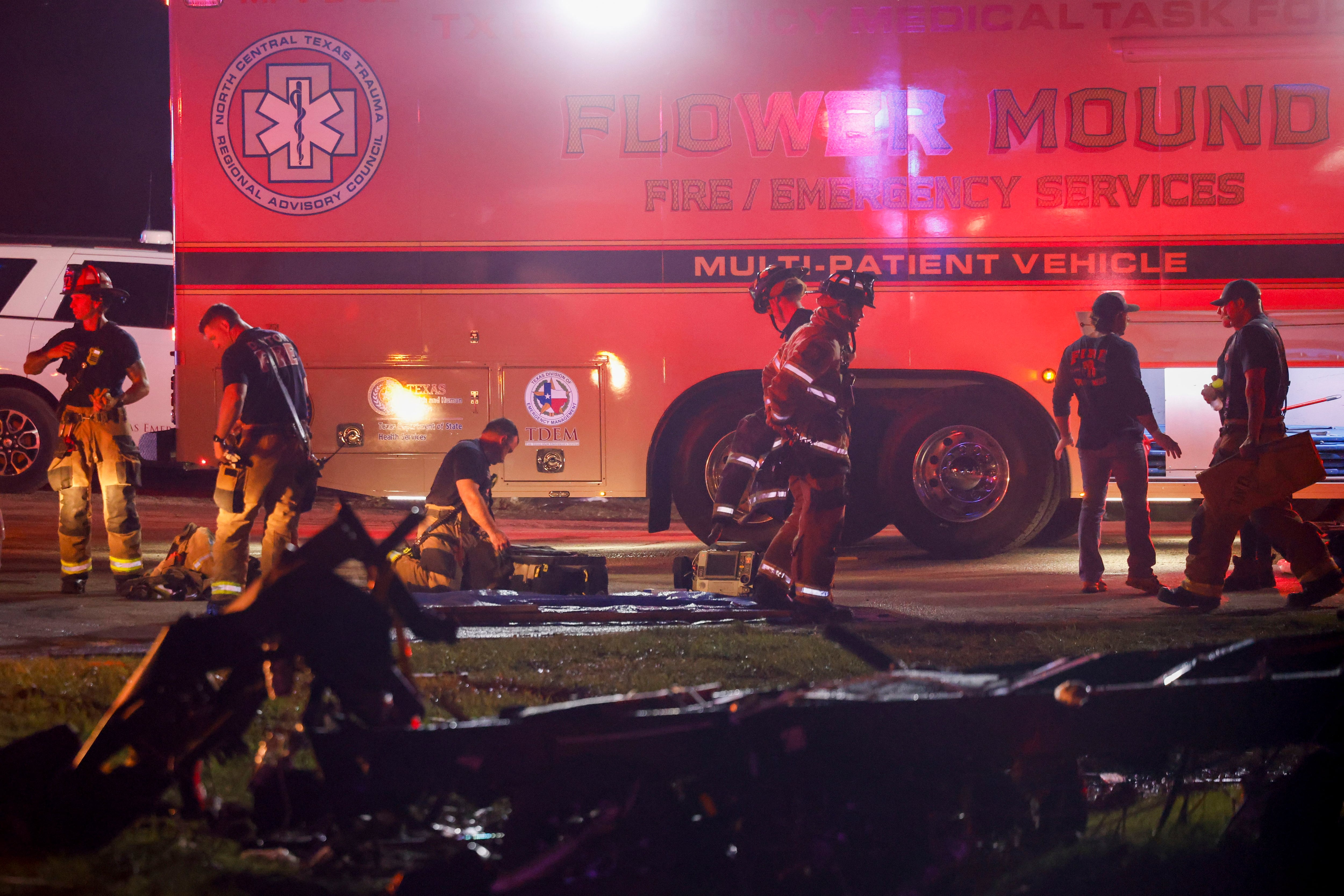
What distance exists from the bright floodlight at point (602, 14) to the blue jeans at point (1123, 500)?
387 cm

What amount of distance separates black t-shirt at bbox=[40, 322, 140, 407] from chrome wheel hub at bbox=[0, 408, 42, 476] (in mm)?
4662

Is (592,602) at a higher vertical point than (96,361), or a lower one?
lower

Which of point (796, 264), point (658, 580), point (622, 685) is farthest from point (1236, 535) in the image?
point (622, 685)

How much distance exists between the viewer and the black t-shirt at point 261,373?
5.78 meters

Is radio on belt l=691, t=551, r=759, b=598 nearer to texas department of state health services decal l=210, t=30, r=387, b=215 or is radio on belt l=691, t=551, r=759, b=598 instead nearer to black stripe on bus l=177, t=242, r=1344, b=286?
black stripe on bus l=177, t=242, r=1344, b=286

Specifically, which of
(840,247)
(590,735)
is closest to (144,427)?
(840,247)

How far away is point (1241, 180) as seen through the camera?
23.3 ft

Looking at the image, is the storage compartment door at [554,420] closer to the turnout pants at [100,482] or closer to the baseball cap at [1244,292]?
the turnout pants at [100,482]

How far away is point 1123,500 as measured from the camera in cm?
643

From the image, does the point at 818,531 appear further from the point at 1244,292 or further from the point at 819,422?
the point at 1244,292

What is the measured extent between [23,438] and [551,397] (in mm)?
6159

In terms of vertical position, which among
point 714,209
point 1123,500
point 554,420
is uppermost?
point 714,209

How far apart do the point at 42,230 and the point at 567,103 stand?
39.6ft

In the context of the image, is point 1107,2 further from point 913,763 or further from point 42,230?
point 42,230
